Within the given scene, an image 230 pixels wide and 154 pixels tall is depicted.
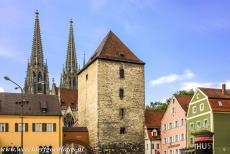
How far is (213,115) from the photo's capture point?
6275cm

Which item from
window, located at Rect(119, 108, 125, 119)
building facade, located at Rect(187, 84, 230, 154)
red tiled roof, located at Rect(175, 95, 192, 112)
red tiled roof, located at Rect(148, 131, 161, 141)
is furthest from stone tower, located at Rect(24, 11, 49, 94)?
building facade, located at Rect(187, 84, 230, 154)

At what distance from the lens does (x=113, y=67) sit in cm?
7438

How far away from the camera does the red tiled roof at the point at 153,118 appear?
76863mm

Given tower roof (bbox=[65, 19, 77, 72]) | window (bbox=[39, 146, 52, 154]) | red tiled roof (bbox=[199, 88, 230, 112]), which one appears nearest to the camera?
red tiled roof (bbox=[199, 88, 230, 112])

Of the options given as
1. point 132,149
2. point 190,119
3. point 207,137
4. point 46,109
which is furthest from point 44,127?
point 207,137

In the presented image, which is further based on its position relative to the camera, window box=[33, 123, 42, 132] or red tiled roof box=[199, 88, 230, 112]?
window box=[33, 123, 42, 132]

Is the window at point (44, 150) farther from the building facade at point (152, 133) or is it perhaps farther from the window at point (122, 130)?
the building facade at point (152, 133)

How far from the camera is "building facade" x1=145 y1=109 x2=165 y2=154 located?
75750 mm

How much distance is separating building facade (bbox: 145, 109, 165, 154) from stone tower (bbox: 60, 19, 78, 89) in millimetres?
69614

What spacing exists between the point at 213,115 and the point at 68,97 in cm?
5529

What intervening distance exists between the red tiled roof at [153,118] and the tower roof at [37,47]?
71.1 metres

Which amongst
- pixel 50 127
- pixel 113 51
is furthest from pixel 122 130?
pixel 113 51

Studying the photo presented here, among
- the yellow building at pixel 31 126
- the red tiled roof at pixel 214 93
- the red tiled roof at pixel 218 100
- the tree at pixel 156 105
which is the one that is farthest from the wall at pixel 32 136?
the tree at pixel 156 105

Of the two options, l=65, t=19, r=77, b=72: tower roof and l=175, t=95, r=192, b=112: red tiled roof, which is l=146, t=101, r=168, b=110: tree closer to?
l=175, t=95, r=192, b=112: red tiled roof
